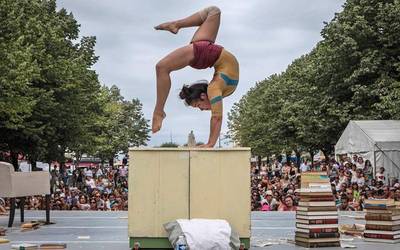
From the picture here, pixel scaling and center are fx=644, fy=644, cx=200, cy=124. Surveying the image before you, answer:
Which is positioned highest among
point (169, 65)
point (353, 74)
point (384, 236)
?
point (353, 74)

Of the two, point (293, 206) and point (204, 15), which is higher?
point (204, 15)

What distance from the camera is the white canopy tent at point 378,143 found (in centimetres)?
2297

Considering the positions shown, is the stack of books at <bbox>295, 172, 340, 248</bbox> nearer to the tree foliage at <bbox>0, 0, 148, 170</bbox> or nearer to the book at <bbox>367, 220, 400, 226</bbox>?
the book at <bbox>367, 220, 400, 226</bbox>

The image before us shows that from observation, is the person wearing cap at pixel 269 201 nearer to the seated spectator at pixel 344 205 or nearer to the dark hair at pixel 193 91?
the seated spectator at pixel 344 205

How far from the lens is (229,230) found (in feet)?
25.6

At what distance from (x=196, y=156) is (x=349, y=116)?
24824 millimetres

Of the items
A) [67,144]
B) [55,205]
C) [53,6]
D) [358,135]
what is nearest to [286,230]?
[55,205]

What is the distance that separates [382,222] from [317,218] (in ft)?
4.04

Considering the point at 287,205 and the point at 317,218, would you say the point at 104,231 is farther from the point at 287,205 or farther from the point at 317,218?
the point at 287,205

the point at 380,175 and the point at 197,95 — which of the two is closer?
the point at 197,95

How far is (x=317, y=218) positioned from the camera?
30.1ft

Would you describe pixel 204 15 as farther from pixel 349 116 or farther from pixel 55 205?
pixel 349 116

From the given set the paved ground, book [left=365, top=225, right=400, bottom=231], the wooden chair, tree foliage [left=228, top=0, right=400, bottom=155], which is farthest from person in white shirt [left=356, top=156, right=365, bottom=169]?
the wooden chair

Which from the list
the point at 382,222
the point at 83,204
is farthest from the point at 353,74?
the point at 382,222
